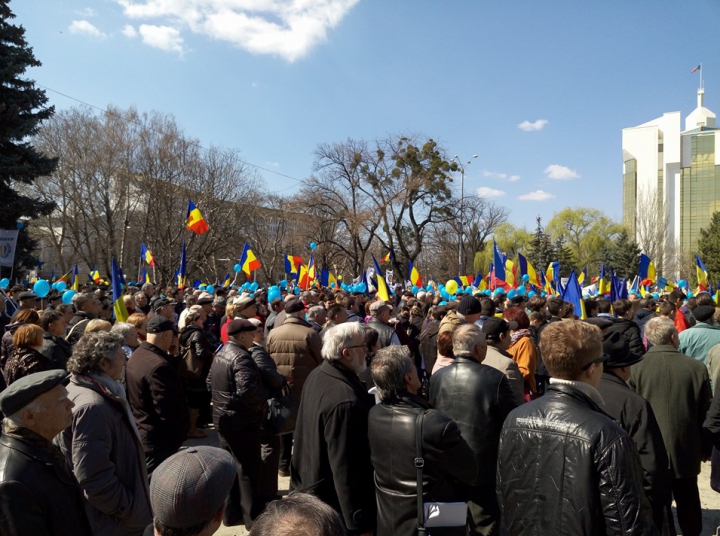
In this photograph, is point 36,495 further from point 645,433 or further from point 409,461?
point 645,433

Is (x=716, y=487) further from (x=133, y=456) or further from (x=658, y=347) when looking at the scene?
(x=133, y=456)

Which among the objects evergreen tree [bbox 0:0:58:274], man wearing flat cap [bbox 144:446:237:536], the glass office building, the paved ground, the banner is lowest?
the paved ground

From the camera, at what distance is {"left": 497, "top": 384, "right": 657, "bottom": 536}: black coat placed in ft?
7.36

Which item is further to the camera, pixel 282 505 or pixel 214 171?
pixel 214 171

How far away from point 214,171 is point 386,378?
34.0m

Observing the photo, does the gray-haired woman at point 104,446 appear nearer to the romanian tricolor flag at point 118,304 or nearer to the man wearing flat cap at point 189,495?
the man wearing flat cap at point 189,495

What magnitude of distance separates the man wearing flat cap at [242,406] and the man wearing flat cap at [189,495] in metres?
3.20

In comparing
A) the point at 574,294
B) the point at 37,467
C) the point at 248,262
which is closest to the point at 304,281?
the point at 248,262

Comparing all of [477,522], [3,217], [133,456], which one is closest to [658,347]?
[477,522]

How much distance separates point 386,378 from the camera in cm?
323

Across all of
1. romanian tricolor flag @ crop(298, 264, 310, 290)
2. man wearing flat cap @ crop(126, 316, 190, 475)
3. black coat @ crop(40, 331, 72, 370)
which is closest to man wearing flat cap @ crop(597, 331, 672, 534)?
man wearing flat cap @ crop(126, 316, 190, 475)

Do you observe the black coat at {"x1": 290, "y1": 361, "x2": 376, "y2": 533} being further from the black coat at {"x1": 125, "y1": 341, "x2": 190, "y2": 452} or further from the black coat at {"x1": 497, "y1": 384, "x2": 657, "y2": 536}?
the black coat at {"x1": 125, "y1": 341, "x2": 190, "y2": 452}

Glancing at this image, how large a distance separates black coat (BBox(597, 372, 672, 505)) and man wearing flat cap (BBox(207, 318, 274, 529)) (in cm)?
292

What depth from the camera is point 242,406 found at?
4988 mm
